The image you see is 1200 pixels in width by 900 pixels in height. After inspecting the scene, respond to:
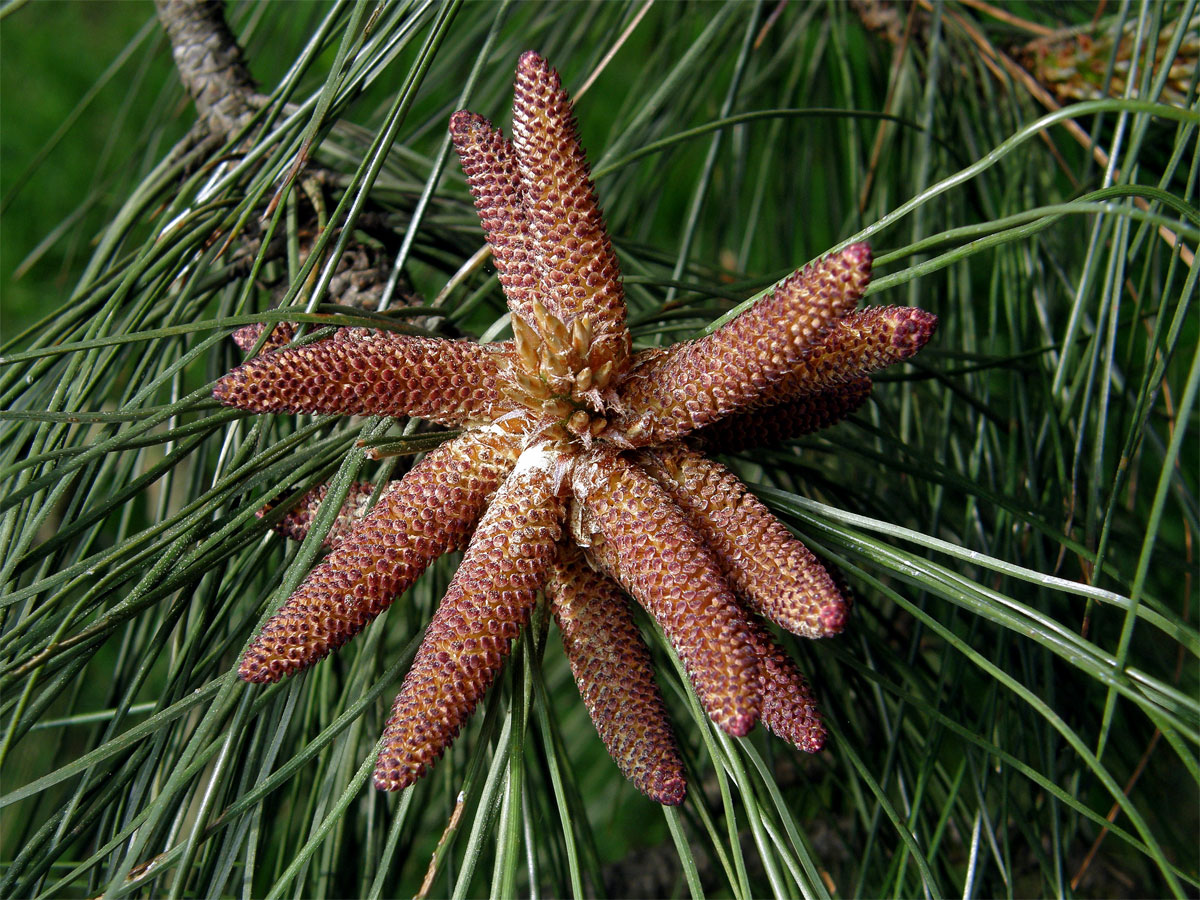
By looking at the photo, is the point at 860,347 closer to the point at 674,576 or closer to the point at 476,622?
the point at 674,576

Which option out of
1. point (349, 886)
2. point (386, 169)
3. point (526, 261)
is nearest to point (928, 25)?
point (386, 169)

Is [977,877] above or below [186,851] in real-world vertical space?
below

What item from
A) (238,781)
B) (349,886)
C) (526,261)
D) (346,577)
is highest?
(526,261)

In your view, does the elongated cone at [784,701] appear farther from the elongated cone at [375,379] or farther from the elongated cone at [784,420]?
the elongated cone at [375,379]

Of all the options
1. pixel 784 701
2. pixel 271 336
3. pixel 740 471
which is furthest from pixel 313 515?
pixel 740 471

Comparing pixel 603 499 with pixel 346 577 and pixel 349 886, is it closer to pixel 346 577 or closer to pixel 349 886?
pixel 346 577

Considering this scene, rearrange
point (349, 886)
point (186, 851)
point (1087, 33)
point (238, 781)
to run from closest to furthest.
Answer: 1. point (186, 851)
2. point (238, 781)
3. point (349, 886)
4. point (1087, 33)
